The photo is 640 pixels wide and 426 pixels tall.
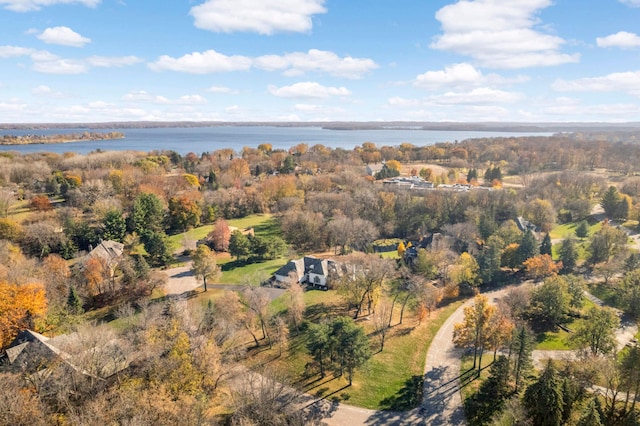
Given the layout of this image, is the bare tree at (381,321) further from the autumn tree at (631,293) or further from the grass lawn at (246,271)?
the autumn tree at (631,293)

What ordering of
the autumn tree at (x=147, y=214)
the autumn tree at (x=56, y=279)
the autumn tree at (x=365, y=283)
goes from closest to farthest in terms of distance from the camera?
the autumn tree at (x=56, y=279) < the autumn tree at (x=365, y=283) < the autumn tree at (x=147, y=214)

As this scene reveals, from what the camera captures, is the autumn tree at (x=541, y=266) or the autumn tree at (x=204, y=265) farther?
the autumn tree at (x=541, y=266)

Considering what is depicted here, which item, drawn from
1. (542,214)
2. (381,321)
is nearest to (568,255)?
(542,214)

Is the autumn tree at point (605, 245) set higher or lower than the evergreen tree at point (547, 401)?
higher

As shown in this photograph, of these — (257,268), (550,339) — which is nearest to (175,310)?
(257,268)

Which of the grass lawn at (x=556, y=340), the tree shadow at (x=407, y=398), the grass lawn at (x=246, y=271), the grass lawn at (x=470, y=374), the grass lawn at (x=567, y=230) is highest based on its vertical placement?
the grass lawn at (x=567, y=230)

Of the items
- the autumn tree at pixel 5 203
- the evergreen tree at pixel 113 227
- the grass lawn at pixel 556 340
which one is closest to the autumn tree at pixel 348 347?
the grass lawn at pixel 556 340

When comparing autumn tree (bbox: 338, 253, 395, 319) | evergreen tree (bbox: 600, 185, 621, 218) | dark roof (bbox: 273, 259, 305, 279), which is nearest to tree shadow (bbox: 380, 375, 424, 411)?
autumn tree (bbox: 338, 253, 395, 319)
